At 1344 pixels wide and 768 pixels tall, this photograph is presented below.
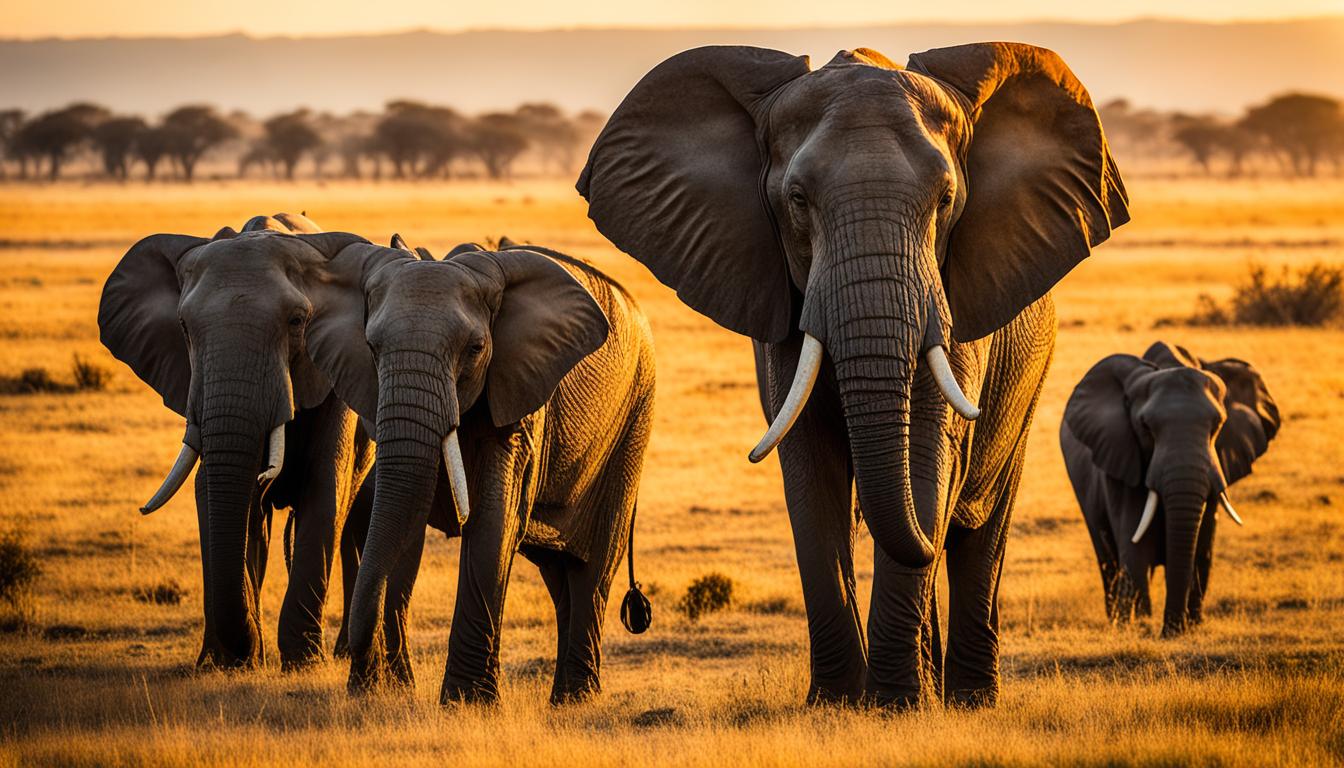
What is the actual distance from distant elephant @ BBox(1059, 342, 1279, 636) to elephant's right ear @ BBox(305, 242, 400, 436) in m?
5.43

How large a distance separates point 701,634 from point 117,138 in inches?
3201

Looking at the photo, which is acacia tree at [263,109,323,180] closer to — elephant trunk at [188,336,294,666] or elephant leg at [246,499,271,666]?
elephant leg at [246,499,271,666]

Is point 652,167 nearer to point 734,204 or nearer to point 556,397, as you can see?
point 734,204

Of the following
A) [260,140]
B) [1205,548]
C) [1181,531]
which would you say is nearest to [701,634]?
[1181,531]

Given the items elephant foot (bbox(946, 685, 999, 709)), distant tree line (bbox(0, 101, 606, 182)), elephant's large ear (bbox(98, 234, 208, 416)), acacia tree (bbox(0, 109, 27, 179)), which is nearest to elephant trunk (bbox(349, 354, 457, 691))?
elephant foot (bbox(946, 685, 999, 709))

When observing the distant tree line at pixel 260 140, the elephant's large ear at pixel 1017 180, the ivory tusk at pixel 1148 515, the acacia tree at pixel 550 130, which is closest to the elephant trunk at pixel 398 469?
the elephant's large ear at pixel 1017 180

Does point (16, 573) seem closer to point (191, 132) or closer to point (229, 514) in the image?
point (229, 514)

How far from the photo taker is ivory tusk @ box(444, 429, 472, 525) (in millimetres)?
7590

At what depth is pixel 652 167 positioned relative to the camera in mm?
7605

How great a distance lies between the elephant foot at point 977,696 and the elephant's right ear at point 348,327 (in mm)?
2826

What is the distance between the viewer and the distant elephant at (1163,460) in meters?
11.8

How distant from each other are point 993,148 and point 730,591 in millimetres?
5556

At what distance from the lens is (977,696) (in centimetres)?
854

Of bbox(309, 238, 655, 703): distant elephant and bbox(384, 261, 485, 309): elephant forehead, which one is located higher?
bbox(384, 261, 485, 309): elephant forehead
